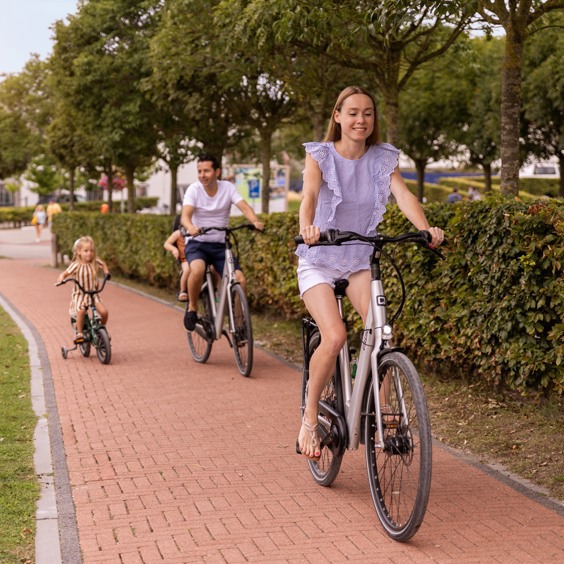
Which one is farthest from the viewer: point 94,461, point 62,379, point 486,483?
point 62,379

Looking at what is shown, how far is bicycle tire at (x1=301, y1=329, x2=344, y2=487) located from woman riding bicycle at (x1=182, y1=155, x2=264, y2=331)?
4.10 metres

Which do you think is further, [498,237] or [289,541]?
→ [498,237]

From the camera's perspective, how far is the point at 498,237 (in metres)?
7.18

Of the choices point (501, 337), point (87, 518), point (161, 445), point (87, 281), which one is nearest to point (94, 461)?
point (161, 445)

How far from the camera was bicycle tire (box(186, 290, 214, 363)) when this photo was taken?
998 cm

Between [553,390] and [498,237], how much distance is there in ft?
3.60

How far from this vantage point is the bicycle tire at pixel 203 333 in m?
9.98

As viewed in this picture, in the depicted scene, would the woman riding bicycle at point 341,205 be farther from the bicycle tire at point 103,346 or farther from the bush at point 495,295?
the bicycle tire at point 103,346

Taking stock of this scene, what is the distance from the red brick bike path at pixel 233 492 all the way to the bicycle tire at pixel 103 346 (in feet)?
Result: 2.61

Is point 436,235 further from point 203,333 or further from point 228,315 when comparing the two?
point 203,333

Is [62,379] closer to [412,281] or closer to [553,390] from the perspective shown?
[412,281]

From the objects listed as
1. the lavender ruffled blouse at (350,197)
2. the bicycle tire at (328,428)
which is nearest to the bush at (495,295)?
the lavender ruffled blouse at (350,197)

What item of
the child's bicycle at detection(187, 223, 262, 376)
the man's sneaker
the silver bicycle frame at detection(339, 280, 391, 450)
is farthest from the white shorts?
the man's sneaker

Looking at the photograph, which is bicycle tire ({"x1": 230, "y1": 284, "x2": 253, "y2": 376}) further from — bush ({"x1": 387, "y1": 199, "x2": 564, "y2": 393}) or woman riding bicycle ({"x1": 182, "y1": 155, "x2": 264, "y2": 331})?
bush ({"x1": 387, "y1": 199, "x2": 564, "y2": 393})
